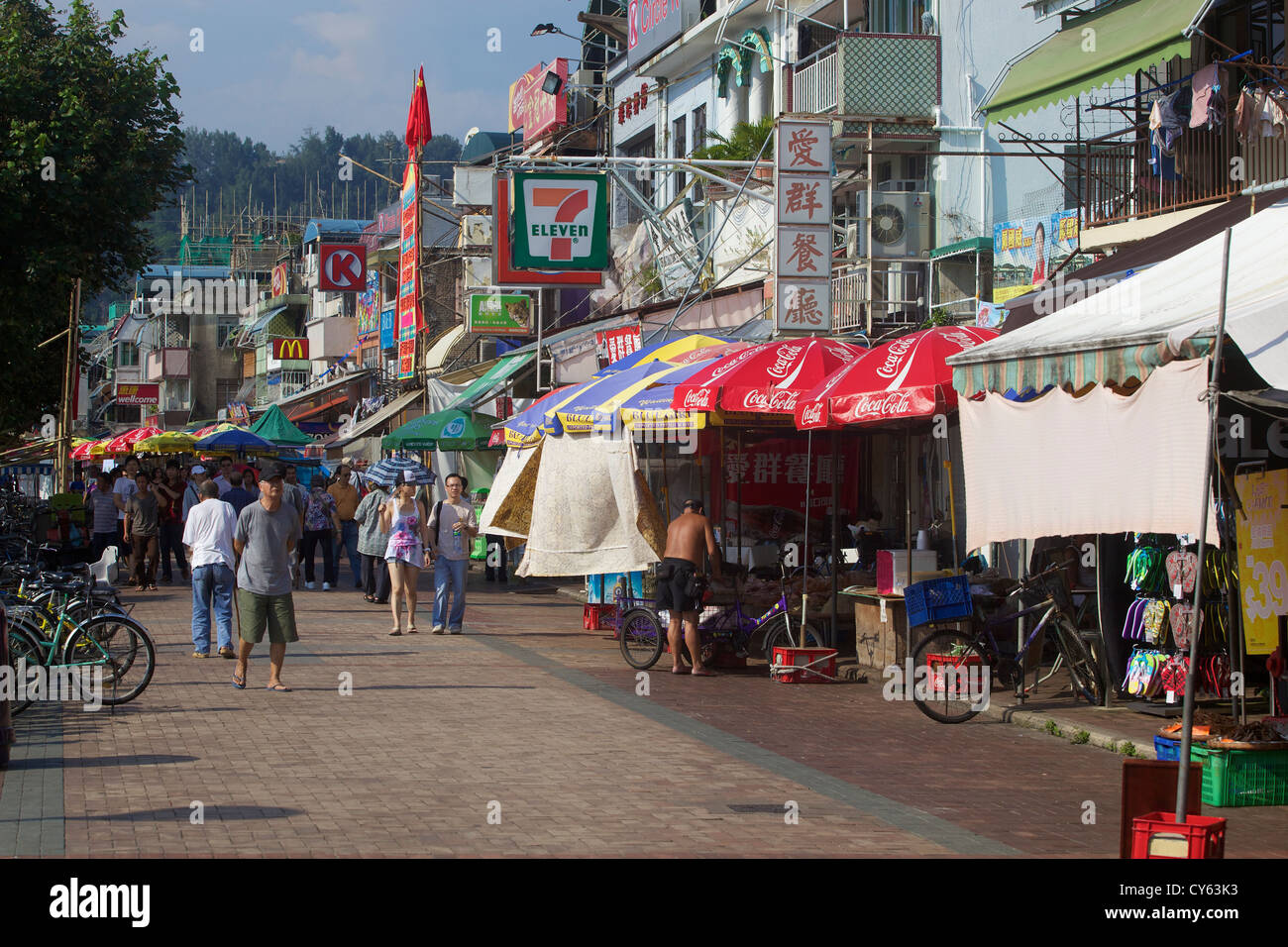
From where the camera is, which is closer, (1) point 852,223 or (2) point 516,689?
(2) point 516,689

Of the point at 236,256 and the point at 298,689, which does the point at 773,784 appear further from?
the point at 236,256

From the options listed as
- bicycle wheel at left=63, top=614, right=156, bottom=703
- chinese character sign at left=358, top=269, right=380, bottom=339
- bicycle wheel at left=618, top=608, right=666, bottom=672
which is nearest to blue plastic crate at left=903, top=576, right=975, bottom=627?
bicycle wheel at left=618, top=608, right=666, bottom=672

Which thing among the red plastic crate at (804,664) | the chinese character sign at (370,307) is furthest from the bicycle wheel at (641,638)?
the chinese character sign at (370,307)

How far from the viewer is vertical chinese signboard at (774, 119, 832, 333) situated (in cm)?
1864

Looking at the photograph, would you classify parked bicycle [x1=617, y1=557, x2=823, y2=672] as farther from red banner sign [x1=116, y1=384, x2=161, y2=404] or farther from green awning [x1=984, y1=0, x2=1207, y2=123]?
red banner sign [x1=116, y1=384, x2=161, y2=404]

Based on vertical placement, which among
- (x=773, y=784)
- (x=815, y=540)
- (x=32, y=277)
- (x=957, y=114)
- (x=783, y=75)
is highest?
(x=783, y=75)

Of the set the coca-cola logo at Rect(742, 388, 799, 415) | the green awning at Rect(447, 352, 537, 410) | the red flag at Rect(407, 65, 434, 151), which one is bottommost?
the coca-cola logo at Rect(742, 388, 799, 415)

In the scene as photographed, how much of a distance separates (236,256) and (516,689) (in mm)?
80265

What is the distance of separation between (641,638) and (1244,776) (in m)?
7.74

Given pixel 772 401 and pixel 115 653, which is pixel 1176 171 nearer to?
pixel 772 401

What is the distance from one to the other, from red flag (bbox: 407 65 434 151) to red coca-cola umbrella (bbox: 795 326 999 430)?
25.3 metres

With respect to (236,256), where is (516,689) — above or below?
below

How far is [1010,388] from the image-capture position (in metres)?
10.0
